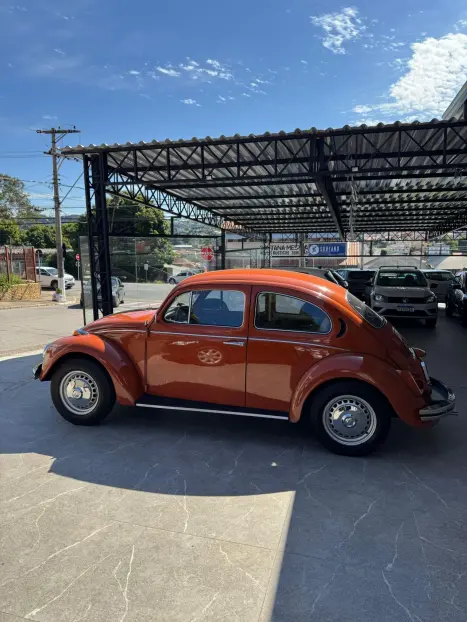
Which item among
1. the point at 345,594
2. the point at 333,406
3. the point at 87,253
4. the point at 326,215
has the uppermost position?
the point at 326,215

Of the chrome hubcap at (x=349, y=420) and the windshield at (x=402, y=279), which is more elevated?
the windshield at (x=402, y=279)

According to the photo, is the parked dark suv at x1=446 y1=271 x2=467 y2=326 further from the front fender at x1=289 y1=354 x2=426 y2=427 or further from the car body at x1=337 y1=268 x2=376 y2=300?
the front fender at x1=289 y1=354 x2=426 y2=427

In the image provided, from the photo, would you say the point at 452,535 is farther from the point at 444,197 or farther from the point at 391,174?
the point at 444,197

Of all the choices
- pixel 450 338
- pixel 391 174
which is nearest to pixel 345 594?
pixel 450 338

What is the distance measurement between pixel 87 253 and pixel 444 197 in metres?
13.9

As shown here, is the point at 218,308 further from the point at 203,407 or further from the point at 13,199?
the point at 13,199

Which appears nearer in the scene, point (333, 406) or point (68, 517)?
point (68, 517)

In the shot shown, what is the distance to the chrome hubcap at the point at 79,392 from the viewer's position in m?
4.54

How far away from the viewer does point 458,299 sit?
1344 cm

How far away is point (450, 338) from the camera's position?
10.3 meters

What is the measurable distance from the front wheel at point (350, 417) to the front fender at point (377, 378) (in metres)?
0.08

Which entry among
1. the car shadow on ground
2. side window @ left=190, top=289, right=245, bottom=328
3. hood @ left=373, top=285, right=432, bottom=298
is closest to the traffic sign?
hood @ left=373, top=285, right=432, bottom=298

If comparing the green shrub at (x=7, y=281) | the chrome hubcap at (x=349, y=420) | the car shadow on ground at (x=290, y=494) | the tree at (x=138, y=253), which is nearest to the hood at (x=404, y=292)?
the tree at (x=138, y=253)

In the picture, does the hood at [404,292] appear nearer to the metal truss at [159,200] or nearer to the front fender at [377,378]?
the metal truss at [159,200]
